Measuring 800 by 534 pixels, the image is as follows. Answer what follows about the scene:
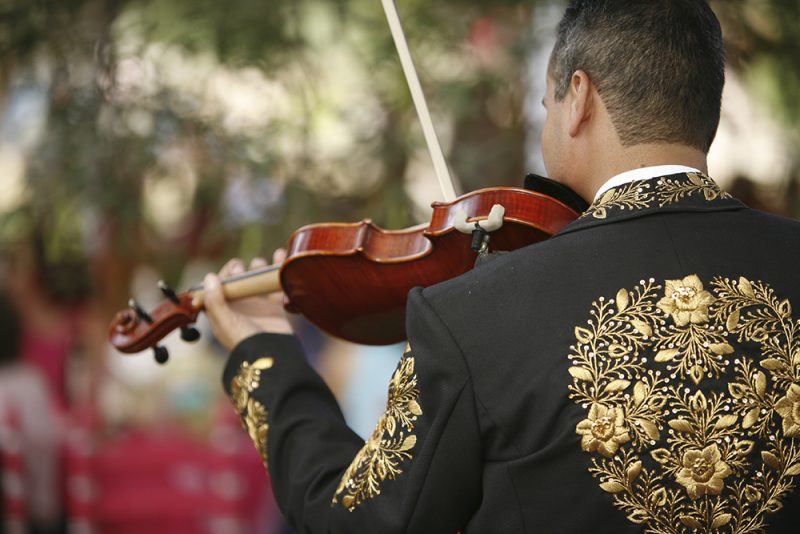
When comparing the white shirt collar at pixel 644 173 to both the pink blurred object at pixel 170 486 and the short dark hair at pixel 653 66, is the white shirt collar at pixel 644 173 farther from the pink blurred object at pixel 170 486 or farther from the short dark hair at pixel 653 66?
the pink blurred object at pixel 170 486

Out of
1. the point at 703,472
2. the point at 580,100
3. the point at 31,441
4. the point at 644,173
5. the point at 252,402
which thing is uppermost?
the point at 580,100

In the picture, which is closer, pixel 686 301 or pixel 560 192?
pixel 686 301

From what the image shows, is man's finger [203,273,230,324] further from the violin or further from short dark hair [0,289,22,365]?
short dark hair [0,289,22,365]

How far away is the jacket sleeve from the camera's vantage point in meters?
1.29

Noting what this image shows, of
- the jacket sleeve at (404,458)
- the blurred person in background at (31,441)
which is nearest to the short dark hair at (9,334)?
the blurred person in background at (31,441)

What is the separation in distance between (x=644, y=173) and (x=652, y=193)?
38 millimetres

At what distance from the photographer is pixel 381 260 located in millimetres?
1826

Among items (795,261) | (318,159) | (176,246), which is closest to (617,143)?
(795,261)

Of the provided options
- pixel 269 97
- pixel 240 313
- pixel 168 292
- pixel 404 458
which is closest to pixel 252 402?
pixel 240 313

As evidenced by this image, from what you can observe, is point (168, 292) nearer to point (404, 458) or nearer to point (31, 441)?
point (404, 458)

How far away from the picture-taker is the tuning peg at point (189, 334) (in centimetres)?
213

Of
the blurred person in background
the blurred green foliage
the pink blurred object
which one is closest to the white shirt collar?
the blurred green foliage

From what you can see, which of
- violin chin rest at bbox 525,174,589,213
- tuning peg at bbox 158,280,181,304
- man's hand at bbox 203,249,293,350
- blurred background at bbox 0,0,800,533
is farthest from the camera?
blurred background at bbox 0,0,800,533

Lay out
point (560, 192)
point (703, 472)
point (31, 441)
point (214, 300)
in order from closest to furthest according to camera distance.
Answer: point (703, 472) < point (560, 192) < point (214, 300) < point (31, 441)
